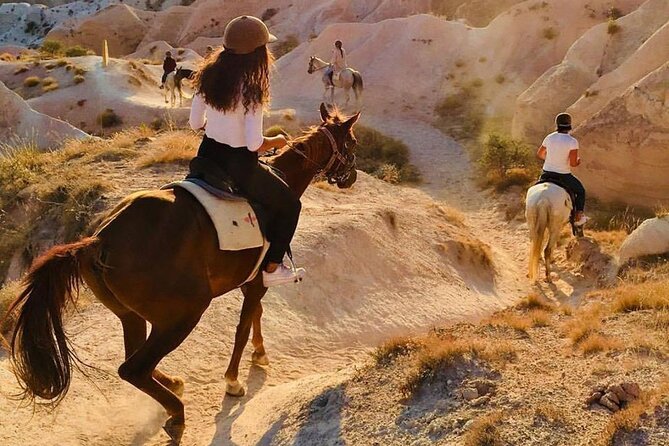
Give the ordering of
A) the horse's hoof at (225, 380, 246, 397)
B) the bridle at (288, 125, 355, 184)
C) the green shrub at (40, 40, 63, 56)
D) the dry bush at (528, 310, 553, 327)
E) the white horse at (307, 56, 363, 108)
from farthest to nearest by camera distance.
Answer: the green shrub at (40, 40, 63, 56) → the white horse at (307, 56, 363, 108) → the dry bush at (528, 310, 553, 327) → the bridle at (288, 125, 355, 184) → the horse's hoof at (225, 380, 246, 397)

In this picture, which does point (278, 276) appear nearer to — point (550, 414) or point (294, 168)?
point (294, 168)

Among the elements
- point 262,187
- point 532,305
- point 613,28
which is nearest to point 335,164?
point 262,187

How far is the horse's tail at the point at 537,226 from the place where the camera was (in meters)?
12.0

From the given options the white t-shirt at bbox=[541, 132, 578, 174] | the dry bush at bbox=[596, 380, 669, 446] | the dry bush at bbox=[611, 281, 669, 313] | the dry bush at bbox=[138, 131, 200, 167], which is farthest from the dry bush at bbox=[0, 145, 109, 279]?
the dry bush at bbox=[596, 380, 669, 446]

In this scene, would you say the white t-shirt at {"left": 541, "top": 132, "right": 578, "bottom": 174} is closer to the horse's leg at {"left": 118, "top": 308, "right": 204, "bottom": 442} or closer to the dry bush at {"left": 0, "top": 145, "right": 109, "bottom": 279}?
the dry bush at {"left": 0, "top": 145, "right": 109, "bottom": 279}

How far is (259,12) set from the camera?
48.3 meters

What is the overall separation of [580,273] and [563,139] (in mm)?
2490

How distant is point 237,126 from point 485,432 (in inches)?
120

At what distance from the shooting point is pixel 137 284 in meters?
5.26

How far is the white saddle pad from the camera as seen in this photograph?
5742 mm

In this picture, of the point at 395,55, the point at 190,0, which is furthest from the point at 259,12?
the point at 395,55

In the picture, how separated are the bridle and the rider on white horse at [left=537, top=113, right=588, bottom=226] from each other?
579 centimetres

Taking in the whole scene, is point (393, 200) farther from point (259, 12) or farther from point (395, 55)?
point (259, 12)

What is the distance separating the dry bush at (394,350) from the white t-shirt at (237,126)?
6.78 ft
